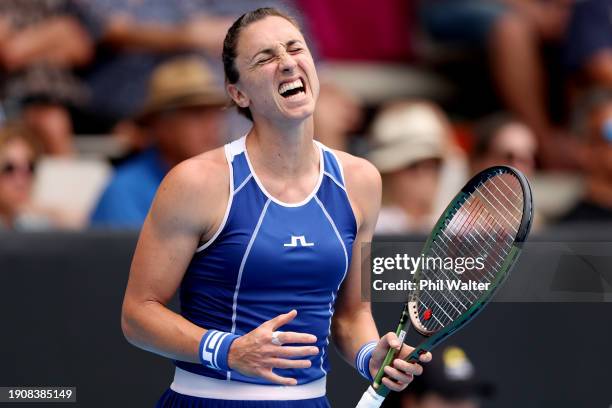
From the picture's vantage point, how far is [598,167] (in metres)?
6.46

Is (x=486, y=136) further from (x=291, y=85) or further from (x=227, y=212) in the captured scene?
(x=227, y=212)

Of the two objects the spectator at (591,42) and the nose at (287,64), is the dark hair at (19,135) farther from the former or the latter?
the spectator at (591,42)

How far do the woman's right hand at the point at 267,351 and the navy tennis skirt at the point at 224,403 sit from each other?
24cm

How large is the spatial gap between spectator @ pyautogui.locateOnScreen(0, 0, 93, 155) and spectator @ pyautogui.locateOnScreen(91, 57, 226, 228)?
0.74 metres

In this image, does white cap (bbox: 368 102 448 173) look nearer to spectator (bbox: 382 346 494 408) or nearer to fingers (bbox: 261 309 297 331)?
spectator (bbox: 382 346 494 408)

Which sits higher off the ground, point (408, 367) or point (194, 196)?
point (194, 196)

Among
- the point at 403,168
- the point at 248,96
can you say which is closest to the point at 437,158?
the point at 403,168

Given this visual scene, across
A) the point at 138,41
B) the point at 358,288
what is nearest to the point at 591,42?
the point at 138,41

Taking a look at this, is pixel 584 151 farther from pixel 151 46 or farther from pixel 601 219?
pixel 151 46

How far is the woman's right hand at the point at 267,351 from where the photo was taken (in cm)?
331

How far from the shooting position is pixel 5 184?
5848mm

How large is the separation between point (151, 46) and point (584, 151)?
2444 mm

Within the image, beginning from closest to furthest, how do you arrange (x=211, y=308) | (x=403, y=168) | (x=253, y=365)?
1. (x=253, y=365)
2. (x=211, y=308)
3. (x=403, y=168)

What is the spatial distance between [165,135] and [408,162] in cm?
123
